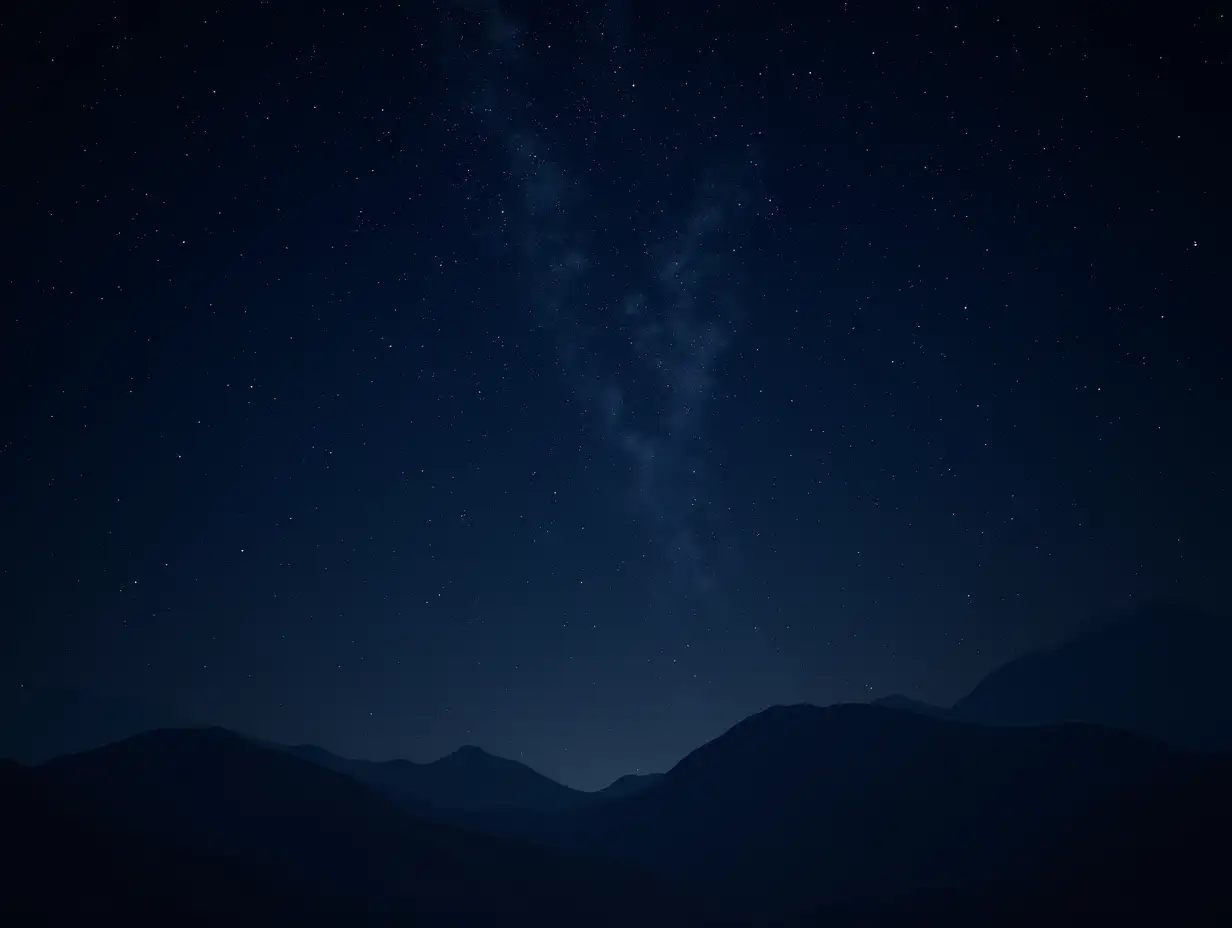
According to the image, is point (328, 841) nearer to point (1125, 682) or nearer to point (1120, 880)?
point (1120, 880)

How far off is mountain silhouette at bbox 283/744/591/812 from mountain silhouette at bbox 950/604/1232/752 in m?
103

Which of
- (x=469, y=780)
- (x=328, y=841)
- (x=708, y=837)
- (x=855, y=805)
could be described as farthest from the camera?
(x=469, y=780)

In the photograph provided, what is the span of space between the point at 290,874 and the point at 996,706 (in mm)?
172726

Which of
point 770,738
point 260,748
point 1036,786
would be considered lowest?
point 1036,786

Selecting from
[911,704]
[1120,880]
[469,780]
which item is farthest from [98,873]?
[911,704]

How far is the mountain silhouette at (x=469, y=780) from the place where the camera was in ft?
419

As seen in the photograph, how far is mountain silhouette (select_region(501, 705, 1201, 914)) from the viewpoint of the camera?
5722 centimetres

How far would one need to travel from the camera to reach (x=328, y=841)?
54.9 meters

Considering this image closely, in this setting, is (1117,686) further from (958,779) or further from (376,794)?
(376,794)

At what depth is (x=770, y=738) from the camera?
8381cm

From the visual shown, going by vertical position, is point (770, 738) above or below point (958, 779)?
above

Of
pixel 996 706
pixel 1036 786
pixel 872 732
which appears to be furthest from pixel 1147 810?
pixel 996 706

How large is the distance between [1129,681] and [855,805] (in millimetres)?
136143

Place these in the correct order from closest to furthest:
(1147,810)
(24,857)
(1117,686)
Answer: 1. (24,857)
2. (1147,810)
3. (1117,686)
